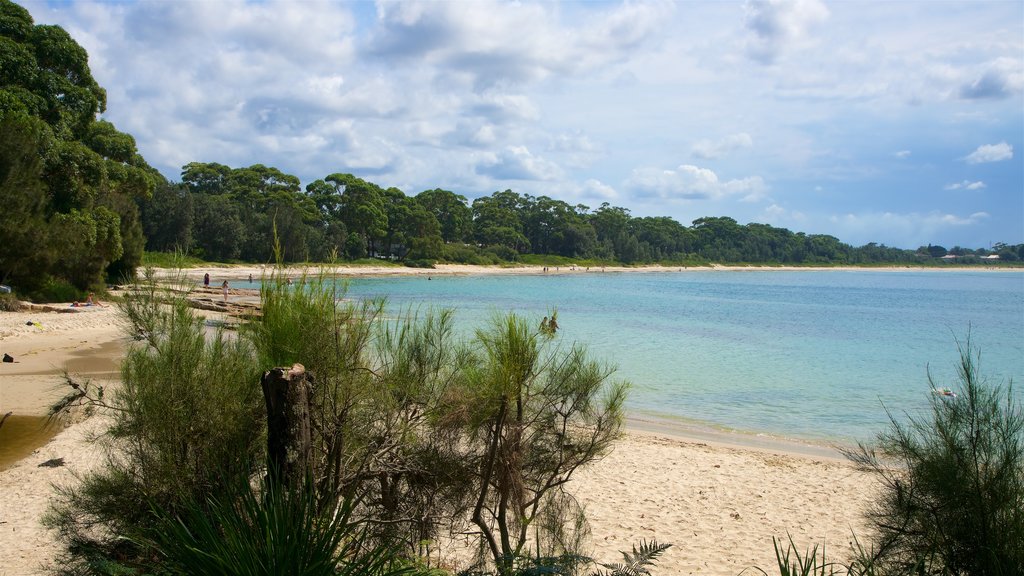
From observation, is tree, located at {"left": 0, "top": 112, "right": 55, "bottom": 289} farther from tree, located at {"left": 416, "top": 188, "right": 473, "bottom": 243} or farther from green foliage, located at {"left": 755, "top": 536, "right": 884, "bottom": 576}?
tree, located at {"left": 416, "top": 188, "right": 473, "bottom": 243}

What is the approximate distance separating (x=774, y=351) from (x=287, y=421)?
24.9m

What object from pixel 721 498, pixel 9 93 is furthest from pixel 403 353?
pixel 9 93

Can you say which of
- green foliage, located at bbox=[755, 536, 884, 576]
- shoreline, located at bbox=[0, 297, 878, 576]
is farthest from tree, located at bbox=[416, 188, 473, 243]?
green foliage, located at bbox=[755, 536, 884, 576]

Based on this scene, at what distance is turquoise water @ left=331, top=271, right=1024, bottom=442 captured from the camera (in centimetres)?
1498

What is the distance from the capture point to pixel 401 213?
78375 millimetres

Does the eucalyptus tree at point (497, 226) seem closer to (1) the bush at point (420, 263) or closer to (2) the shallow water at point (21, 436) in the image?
(1) the bush at point (420, 263)

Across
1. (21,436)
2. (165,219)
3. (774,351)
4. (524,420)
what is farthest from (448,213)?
Result: (524,420)

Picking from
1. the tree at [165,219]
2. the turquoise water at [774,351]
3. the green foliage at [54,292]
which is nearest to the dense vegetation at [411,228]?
the tree at [165,219]

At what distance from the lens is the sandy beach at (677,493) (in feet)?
20.2

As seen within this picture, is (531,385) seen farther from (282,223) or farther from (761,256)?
(761,256)

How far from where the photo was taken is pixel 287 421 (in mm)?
3336

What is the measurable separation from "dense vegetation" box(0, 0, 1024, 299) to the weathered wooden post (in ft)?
2.75

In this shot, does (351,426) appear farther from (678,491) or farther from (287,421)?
(678,491)

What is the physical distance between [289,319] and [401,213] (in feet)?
249
